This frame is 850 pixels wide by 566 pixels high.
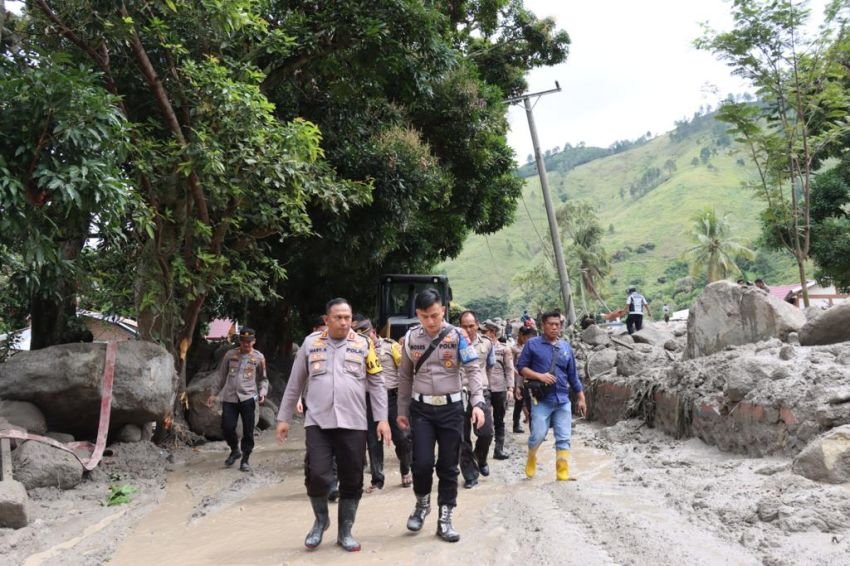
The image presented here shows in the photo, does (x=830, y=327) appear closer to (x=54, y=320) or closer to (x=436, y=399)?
(x=436, y=399)

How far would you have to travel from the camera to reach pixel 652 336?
15.8 meters

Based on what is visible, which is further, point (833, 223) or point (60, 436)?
point (833, 223)

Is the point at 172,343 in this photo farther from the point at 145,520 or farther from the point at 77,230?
the point at 145,520

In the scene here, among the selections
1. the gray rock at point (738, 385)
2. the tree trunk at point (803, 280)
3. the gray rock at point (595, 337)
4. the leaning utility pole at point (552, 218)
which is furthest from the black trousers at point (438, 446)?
the leaning utility pole at point (552, 218)

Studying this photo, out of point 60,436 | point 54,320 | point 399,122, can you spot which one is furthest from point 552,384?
point 399,122

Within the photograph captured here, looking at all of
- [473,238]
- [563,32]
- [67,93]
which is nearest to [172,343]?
[67,93]

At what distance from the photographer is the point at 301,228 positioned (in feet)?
32.5

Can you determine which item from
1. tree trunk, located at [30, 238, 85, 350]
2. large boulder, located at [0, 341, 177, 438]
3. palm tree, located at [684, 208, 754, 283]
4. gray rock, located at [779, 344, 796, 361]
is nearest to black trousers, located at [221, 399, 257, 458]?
large boulder, located at [0, 341, 177, 438]

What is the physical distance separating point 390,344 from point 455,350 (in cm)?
272

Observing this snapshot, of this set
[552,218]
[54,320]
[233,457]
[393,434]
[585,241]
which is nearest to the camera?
[393,434]

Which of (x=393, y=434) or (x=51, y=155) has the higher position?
(x=51, y=155)

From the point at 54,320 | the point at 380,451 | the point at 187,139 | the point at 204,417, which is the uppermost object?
the point at 187,139

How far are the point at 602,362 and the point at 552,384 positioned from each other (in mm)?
6751

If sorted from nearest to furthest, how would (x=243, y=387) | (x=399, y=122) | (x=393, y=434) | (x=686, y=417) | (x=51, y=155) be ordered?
(x=51, y=155), (x=393, y=434), (x=686, y=417), (x=243, y=387), (x=399, y=122)
